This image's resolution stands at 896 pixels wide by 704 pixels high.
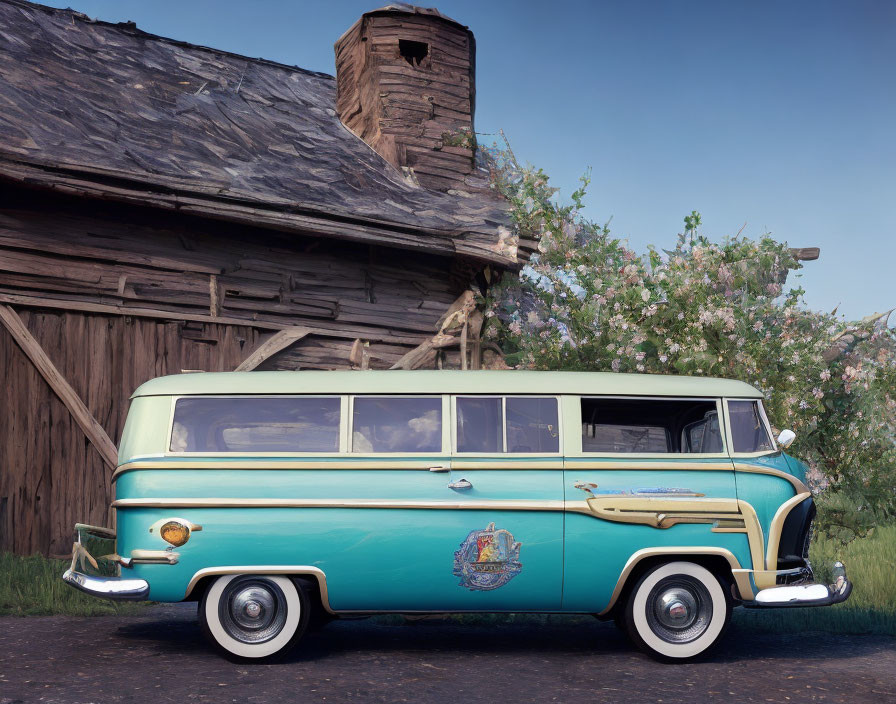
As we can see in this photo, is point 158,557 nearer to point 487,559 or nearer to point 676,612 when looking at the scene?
point 487,559

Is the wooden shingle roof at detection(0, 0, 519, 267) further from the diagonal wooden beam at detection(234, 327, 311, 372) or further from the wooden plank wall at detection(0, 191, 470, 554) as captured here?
the diagonal wooden beam at detection(234, 327, 311, 372)

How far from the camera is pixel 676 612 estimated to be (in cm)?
579

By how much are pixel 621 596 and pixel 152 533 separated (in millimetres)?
3097

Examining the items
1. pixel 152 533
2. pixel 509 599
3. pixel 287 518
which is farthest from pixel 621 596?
pixel 152 533

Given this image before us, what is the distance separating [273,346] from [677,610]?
6.31m

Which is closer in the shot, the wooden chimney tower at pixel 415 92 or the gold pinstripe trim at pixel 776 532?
the gold pinstripe trim at pixel 776 532

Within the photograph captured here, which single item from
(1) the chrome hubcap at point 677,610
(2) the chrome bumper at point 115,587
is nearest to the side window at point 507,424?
(1) the chrome hubcap at point 677,610

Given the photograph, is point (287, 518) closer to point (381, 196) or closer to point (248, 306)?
point (248, 306)

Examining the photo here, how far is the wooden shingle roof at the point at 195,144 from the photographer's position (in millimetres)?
9727

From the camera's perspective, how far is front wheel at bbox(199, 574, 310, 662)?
564cm

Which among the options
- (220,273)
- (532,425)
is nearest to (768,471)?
(532,425)

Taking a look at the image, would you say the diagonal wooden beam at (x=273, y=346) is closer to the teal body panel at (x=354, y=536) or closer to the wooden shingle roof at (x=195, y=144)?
the wooden shingle roof at (x=195, y=144)

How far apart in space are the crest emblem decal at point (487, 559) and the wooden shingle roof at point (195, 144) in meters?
5.77

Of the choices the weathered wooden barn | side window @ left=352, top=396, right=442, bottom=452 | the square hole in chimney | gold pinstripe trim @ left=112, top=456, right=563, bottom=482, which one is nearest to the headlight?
gold pinstripe trim @ left=112, top=456, right=563, bottom=482
